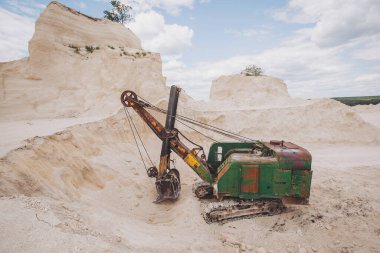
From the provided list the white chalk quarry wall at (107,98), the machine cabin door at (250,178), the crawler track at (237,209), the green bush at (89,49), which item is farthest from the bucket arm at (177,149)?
the green bush at (89,49)

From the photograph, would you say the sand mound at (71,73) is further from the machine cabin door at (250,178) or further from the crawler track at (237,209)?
the machine cabin door at (250,178)

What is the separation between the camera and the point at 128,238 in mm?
5160

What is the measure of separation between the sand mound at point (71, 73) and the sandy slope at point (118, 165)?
0.23 feet

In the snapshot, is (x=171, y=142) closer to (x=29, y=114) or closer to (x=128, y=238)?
(x=128, y=238)

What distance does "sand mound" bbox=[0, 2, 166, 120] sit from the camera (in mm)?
14242

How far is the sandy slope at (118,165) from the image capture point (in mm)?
5078

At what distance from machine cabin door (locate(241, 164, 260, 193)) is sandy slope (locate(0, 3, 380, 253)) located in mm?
878

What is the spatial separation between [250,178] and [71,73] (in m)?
14.3

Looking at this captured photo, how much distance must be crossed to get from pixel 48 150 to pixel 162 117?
8.49 meters

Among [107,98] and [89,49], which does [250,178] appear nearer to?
[107,98]

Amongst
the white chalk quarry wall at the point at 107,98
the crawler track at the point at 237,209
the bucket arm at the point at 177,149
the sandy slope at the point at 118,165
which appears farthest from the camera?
the white chalk quarry wall at the point at 107,98

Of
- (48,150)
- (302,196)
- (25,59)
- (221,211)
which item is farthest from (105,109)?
(302,196)

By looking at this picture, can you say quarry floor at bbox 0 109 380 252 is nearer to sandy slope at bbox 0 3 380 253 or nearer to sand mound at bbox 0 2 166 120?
sandy slope at bbox 0 3 380 253

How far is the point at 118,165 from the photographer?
10109mm
